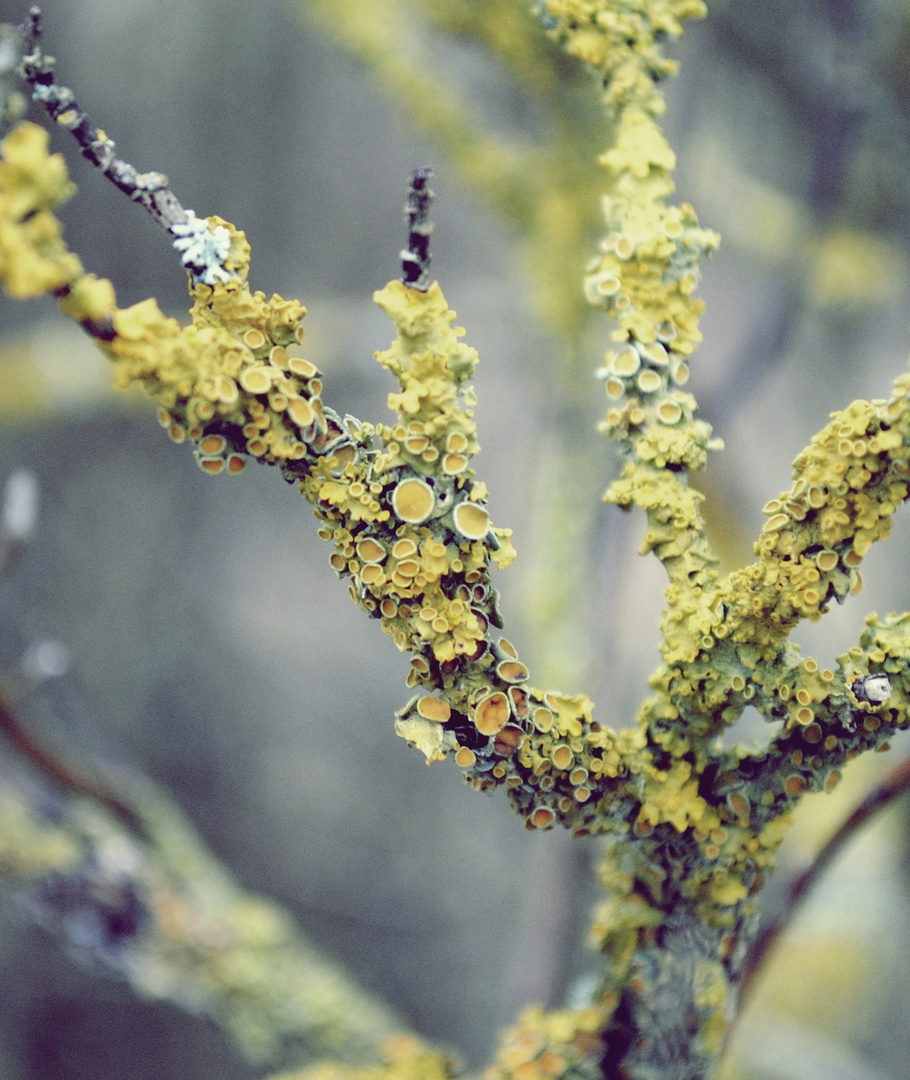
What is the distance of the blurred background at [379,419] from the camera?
103cm

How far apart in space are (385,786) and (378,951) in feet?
1.25

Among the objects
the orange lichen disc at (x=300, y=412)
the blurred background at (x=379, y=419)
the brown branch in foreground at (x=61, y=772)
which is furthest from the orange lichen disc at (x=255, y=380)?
the blurred background at (x=379, y=419)

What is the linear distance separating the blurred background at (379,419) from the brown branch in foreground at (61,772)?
116 mm

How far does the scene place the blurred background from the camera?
1.03 meters

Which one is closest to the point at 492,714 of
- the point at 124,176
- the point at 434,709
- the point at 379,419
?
the point at 434,709

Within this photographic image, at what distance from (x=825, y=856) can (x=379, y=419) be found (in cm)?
174

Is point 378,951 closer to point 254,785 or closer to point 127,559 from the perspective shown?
point 254,785

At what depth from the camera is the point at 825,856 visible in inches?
20.5

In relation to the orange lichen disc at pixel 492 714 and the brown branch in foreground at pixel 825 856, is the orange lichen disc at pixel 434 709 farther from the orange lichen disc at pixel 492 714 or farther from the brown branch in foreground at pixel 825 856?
the brown branch in foreground at pixel 825 856

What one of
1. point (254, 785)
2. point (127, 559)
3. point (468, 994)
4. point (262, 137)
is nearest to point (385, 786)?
point (254, 785)

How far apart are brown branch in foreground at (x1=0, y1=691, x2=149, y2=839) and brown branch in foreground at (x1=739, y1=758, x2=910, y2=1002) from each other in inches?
23.5

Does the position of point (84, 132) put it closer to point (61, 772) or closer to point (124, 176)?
point (124, 176)

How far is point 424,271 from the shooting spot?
309mm

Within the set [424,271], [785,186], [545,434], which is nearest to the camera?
[424,271]
